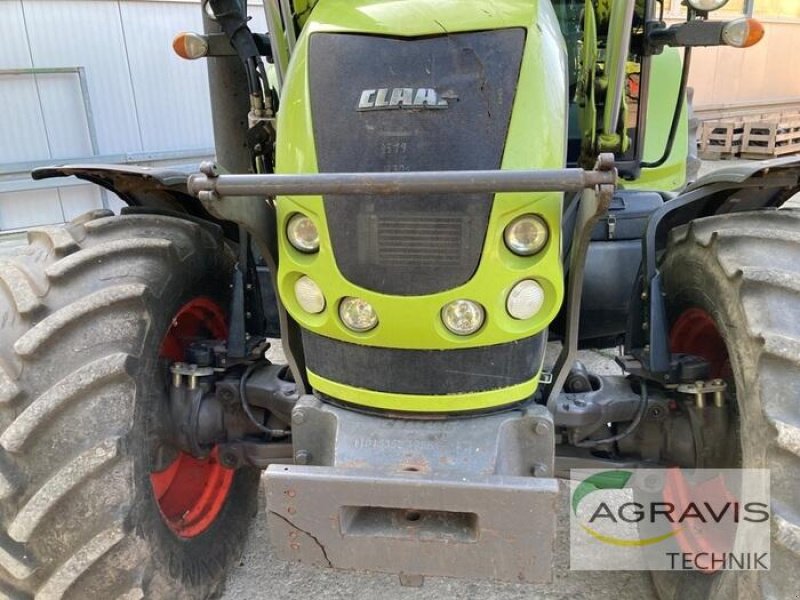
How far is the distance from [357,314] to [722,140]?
12214 mm

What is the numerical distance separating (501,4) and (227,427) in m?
1.62

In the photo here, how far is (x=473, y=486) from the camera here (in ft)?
5.84

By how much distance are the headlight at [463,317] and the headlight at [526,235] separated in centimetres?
18

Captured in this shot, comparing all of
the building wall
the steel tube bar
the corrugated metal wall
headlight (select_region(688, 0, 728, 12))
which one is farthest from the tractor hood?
the building wall

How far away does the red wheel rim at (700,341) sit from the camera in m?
2.44

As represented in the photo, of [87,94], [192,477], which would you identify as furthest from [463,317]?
[87,94]

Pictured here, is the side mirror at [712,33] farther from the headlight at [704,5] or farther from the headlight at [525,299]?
the headlight at [525,299]

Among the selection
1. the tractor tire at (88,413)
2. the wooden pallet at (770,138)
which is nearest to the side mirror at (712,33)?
the tractor tire at (88,413)

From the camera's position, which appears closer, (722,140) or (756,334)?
(756,334)

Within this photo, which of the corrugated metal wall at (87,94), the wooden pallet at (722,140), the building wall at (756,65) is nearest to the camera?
the corrugated metal wall at (87,94)

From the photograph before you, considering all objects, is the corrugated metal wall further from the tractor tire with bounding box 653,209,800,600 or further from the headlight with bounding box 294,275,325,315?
the tractor tire with bounding box 653,209,800,600

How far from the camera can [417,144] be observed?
193cm

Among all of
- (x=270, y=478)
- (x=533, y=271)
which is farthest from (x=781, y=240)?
(x=270, y=478)

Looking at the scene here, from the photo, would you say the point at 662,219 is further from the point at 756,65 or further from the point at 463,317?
the point at 756,65
